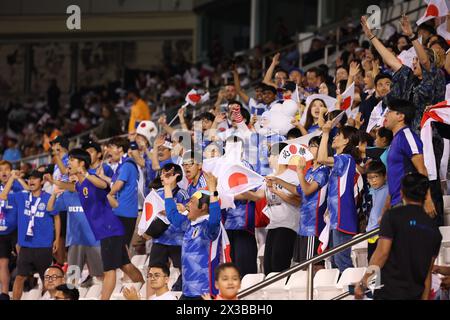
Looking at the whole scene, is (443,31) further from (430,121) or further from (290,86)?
(430,121)

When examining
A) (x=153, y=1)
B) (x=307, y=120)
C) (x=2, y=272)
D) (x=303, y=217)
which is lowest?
(x=2, y=272)

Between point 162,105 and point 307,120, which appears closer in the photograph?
point 307,120

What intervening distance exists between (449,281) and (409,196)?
1.10m

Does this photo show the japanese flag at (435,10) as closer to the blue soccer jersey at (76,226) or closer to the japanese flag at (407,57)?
the japanese flag at (407,57)

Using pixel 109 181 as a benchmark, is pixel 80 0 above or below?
above

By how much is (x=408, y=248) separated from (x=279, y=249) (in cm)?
299

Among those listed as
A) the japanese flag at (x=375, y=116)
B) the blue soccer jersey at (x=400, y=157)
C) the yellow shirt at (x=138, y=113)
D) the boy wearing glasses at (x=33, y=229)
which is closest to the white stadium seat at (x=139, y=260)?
the boy wearing glasses at (x=33, y=229)

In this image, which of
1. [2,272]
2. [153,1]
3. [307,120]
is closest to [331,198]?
[307,120]

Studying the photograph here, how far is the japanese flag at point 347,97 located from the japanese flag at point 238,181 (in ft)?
6.45

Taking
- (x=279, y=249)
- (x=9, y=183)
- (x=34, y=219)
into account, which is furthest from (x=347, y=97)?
(x=9, y=183)

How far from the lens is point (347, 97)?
11.9 metres

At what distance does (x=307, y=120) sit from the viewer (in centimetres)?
1212

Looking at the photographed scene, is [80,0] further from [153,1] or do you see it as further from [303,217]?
[303,217]

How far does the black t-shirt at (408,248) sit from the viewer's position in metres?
7.41
